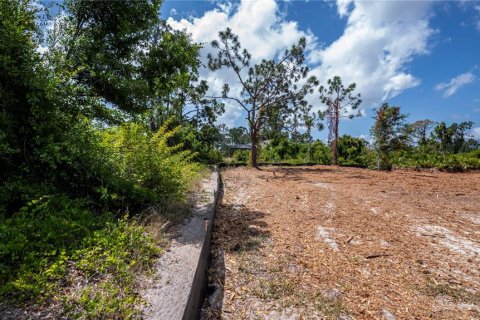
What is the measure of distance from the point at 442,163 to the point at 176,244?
16.0 meters

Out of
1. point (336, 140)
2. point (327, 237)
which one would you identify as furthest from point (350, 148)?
point (327, 237)

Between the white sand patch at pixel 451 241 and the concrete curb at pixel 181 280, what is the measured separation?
10.4 feet

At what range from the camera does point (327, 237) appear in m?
3.87

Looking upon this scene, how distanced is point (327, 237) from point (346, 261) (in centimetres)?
76

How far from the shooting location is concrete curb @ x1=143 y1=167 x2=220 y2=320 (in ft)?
6.29

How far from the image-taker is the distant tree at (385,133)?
14.4 metres

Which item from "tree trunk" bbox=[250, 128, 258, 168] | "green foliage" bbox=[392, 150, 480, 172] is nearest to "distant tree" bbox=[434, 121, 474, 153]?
"green foliage" bbox=[392, 150, 480, 172]

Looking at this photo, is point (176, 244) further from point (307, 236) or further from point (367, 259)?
point (367, 259)

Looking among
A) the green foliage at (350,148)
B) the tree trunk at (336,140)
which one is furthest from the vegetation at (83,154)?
the green foliage at (350,148)

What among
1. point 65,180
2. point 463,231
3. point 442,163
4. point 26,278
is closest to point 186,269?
point 26,278

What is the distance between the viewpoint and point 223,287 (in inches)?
106

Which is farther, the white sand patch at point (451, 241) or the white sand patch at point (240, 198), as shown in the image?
the white sand patch at point (240, 198)

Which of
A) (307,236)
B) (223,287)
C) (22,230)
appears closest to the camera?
(22,230)

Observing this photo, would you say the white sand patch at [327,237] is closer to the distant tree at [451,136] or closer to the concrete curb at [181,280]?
the concrete curb at [181,280]
